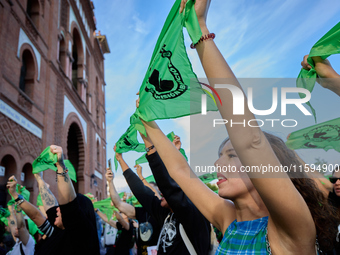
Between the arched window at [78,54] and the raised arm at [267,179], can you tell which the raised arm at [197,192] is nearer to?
the raised arm at [267,179]

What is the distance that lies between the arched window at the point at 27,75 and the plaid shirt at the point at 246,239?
1140 centimetres

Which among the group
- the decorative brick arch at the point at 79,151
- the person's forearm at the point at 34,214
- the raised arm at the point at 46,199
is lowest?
the person's forearm at the point at 34,214

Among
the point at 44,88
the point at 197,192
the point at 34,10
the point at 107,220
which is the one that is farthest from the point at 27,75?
the point at 197,192

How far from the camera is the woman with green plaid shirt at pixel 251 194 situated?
0.88 metres

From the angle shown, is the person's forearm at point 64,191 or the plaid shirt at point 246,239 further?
the person's forearm at point 64,191

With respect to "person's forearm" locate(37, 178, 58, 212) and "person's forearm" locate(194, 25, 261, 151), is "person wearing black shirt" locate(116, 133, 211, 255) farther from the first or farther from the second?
"person's forearm" locate(37, 178, 58, 212)

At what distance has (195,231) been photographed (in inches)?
81.0

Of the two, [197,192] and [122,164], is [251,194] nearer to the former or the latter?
[197,192]

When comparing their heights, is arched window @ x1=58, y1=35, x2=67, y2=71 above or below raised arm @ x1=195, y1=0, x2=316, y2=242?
above

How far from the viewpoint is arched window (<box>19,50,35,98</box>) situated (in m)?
11.0

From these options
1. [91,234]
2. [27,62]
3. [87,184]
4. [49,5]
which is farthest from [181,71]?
[87,184]

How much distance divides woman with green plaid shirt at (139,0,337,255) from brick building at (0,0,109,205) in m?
8.29

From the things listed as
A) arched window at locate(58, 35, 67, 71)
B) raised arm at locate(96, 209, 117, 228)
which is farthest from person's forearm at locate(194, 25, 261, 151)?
arched window at locate(58, 35, 67, 71)

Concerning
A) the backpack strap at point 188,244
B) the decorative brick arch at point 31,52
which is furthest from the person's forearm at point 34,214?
the decorative brick arch at point 31,52
